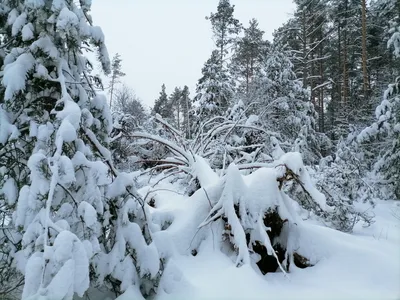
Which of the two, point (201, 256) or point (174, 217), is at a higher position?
point (174, 217)

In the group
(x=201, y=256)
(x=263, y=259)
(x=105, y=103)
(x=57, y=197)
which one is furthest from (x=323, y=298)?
(x=105, y=103)

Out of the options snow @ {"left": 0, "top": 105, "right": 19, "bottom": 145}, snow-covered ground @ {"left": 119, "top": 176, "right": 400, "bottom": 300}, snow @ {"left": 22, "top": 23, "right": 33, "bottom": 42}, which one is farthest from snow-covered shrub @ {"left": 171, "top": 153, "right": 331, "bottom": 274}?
snow @ {"left": 22, "top": 23, "right": 33, "bottom": 42}

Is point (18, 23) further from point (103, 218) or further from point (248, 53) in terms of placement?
point (248, 53)

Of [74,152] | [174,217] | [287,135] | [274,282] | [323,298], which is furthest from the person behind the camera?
[287,135]

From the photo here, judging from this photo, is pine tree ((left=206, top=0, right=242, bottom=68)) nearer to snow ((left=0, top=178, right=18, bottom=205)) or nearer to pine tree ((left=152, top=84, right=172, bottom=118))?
pine tree ((left=152, top=84, right=172, bottom=118))

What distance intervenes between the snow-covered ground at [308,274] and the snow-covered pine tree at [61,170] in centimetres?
51

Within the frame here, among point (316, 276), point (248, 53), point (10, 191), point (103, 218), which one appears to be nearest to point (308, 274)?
point (316, 276)

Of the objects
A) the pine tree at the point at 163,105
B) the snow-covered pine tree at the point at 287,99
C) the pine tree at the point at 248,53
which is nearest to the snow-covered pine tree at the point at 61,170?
the snow-covered pine tree at the point at 287,99

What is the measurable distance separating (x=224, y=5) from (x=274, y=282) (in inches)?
1058

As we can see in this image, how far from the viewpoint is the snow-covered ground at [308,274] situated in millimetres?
3018

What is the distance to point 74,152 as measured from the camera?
266cm

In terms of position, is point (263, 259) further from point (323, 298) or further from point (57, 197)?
point (57, 197)

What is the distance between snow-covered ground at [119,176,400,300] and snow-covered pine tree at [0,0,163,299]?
507mm

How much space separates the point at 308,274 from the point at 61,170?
3057 mm
